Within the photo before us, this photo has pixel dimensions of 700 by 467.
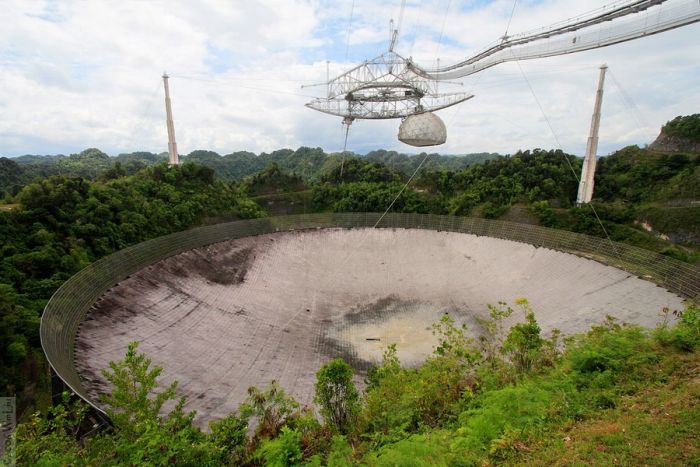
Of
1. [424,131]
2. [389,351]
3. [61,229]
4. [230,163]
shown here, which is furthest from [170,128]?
[230,163]

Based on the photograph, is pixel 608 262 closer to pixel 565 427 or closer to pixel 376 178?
pixel 565 427

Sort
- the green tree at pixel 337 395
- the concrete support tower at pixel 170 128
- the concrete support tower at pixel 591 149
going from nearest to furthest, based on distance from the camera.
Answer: the green tree at pixel 337 395, the concrete support tower at pixel 591 149, the concrete support tower at pixel 170 128

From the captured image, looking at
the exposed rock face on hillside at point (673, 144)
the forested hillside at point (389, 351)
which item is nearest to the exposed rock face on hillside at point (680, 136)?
the exposed rock face on hillside at point (673, 144)

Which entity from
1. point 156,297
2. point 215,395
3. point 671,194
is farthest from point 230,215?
point 671,194

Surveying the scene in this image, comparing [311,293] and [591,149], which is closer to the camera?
[311,293]

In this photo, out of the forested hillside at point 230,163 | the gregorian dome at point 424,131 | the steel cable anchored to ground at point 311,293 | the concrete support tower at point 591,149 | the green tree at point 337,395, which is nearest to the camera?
the green tree at point 337,395

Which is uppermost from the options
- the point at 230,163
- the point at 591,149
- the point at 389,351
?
the point at 591,149

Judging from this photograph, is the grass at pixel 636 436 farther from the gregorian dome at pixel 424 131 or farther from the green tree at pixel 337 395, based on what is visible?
the gregorian dome at pixel 424 131

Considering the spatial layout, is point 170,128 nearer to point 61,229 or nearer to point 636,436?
point 61,229
